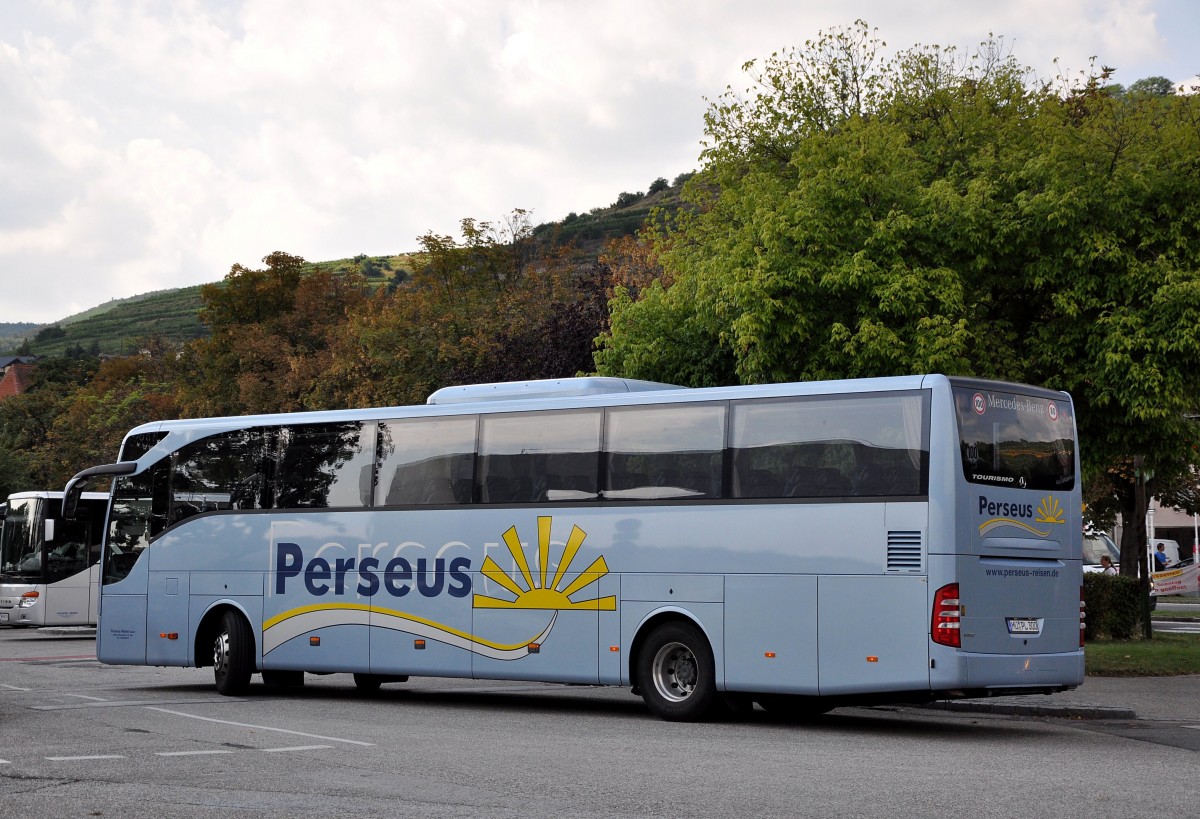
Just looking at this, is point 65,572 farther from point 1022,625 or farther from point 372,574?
point 1022,625

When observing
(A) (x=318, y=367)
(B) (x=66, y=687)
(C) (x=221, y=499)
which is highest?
(A) (x=318, y=367)

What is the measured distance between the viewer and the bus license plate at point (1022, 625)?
14438mm

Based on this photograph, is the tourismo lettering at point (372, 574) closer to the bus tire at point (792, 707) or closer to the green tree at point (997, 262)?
the bus tire at point (792, 707)

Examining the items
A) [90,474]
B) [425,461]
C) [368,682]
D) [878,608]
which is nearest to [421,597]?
[425,461]

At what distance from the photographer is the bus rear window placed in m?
14.3

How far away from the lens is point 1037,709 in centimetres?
1691

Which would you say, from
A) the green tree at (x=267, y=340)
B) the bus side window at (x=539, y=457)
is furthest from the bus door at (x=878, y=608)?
the green tree at (x=267, y=340)

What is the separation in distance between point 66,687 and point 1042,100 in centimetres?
1840

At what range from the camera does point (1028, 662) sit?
47.8 feet

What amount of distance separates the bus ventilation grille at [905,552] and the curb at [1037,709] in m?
3.78

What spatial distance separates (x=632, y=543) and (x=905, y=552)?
3.18m

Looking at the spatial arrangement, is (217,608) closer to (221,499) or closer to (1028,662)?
(221,499)

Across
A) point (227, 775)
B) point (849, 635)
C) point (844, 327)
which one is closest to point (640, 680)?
point (849, 635)

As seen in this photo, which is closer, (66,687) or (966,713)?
(966,713)
